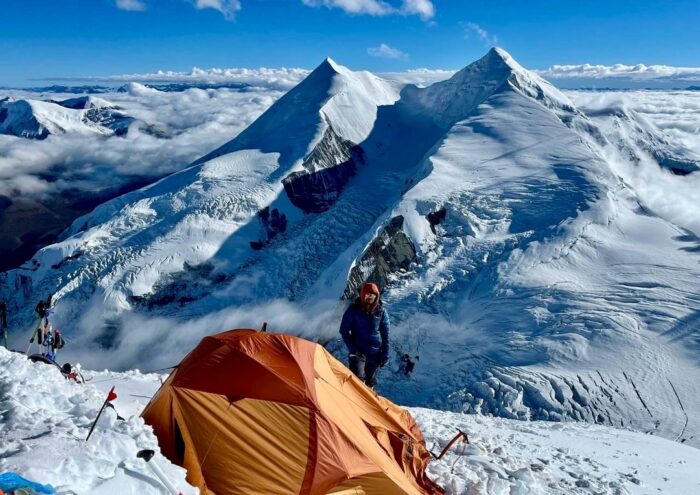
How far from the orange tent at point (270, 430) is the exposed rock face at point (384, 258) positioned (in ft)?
123

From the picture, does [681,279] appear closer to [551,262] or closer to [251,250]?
[551,262]

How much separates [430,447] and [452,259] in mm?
34121

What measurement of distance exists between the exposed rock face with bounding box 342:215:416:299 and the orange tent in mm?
37343

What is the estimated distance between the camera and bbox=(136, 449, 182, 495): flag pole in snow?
6445mm

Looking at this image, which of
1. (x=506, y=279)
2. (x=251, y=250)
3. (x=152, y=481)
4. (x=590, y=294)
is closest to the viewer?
(x=152, y=481)

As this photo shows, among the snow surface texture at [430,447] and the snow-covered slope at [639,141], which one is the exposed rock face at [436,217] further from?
the snow-covered slope at [639,141]

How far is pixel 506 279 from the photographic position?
3803cm

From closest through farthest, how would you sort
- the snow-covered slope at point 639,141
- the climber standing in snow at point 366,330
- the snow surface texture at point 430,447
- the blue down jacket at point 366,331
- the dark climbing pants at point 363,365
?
the snow surface texture at point 430,447, the climber standing in snow at point 366,330, the blue down jacket at point 366,331, the dark climbing pants at point 363,365, the snow-covered slope at point 639,141

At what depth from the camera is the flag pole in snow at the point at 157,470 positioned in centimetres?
645

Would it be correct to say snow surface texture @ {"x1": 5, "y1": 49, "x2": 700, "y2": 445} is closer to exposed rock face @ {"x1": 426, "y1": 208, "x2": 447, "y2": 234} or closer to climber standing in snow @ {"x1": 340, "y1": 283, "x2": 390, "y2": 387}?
exposed rock face @ {"x1": 426, "y1": 208, "x2": 447, "y2": 234}

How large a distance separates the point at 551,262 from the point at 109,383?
34.0 meters

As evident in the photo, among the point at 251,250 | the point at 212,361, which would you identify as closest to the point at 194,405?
the point at 212,361

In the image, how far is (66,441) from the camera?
6.48m

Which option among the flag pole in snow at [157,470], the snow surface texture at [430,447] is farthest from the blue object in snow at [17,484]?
the flag pole in snow at [157,470]
